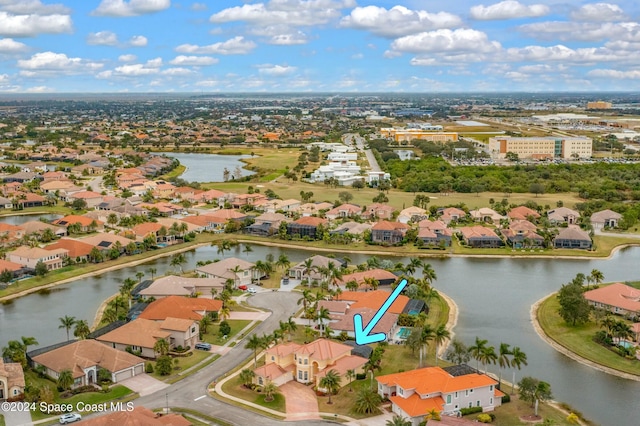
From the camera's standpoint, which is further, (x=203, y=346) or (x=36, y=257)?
(x=36, y=257)

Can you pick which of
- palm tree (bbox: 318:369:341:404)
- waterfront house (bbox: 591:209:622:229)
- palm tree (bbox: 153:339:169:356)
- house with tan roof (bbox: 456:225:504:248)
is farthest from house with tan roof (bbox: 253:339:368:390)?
waterfront house (bbox: 591:209:622:229)

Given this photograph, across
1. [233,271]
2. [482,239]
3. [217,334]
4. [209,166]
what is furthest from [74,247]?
[209,166]

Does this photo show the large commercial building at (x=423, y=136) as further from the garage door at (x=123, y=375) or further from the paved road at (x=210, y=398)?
the garage door at (x=123, y=375)

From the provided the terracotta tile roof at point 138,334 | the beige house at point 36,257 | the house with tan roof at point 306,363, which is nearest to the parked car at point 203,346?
the terracotta tile roof at point 138,334

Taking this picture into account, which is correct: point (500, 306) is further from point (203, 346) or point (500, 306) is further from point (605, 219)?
point (605, 219)

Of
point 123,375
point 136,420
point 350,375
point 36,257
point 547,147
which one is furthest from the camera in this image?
point 547,147
